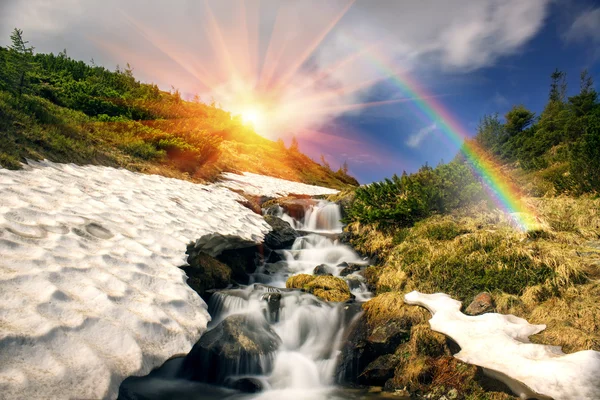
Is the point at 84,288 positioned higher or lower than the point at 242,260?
lower

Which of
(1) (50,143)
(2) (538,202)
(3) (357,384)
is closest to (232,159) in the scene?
(1) (50,143)

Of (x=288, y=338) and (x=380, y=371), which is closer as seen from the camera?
(x=380, y=371)

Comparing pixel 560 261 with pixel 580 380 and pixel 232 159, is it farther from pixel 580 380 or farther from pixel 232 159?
pixel 232 159

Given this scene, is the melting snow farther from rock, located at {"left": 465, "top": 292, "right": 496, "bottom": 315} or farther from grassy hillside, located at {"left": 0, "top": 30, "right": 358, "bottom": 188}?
rock, located at {"left": 465, "top": 292, "right": 496, "bottom": 315}

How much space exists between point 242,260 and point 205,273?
2174 millimetres

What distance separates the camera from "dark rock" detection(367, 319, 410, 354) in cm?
585

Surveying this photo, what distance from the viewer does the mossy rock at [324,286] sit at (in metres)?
7.52

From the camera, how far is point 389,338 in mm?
5867

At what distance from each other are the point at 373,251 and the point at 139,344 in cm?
843

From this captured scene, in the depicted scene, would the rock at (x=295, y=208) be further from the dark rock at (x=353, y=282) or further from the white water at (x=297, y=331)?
the dark rock at (x=353, y=282)

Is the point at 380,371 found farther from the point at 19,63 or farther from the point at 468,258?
the point at 19,63

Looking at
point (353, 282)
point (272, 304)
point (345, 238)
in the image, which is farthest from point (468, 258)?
point (345, 238)

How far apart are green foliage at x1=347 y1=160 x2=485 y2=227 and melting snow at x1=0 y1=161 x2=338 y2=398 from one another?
251 inches

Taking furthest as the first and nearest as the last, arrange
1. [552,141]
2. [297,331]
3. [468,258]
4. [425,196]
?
[552,141] < [425,196] < [468,258] < [297,331]
